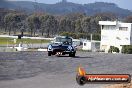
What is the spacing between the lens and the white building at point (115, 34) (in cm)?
9469

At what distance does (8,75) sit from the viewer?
15609mm

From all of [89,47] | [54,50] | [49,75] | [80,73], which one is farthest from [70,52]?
[89,47]

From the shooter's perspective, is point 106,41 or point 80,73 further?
point 106,41

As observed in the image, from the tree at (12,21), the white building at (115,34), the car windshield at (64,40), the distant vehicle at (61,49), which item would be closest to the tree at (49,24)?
the tree at (12,21)

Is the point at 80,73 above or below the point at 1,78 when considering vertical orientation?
above

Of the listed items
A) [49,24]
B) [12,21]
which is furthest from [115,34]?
[12,21]

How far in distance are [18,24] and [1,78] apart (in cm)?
17536

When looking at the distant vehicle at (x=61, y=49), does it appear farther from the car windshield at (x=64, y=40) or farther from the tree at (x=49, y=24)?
the tree at (x=49, y=24)

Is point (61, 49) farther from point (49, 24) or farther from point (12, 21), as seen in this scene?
point (12, 21)

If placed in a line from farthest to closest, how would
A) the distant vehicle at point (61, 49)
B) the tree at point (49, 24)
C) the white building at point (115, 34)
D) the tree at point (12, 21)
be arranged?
the tree at point (12, 21)
the tree at point (49, 24)
the white building at point (115, 34)
the distant vehicle at point (61, 49)

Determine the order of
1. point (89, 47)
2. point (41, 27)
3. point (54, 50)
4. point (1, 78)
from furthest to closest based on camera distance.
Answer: point (41, 27) → point (89, 47) → point (54, 50) → point (1, 78)

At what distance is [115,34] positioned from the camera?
96.6m

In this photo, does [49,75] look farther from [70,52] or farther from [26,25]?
[26,25]

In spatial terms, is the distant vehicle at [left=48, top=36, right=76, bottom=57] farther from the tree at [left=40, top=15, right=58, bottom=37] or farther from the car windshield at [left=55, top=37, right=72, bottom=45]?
the tree at [left=40, top=15, right=58, bottom=37]
